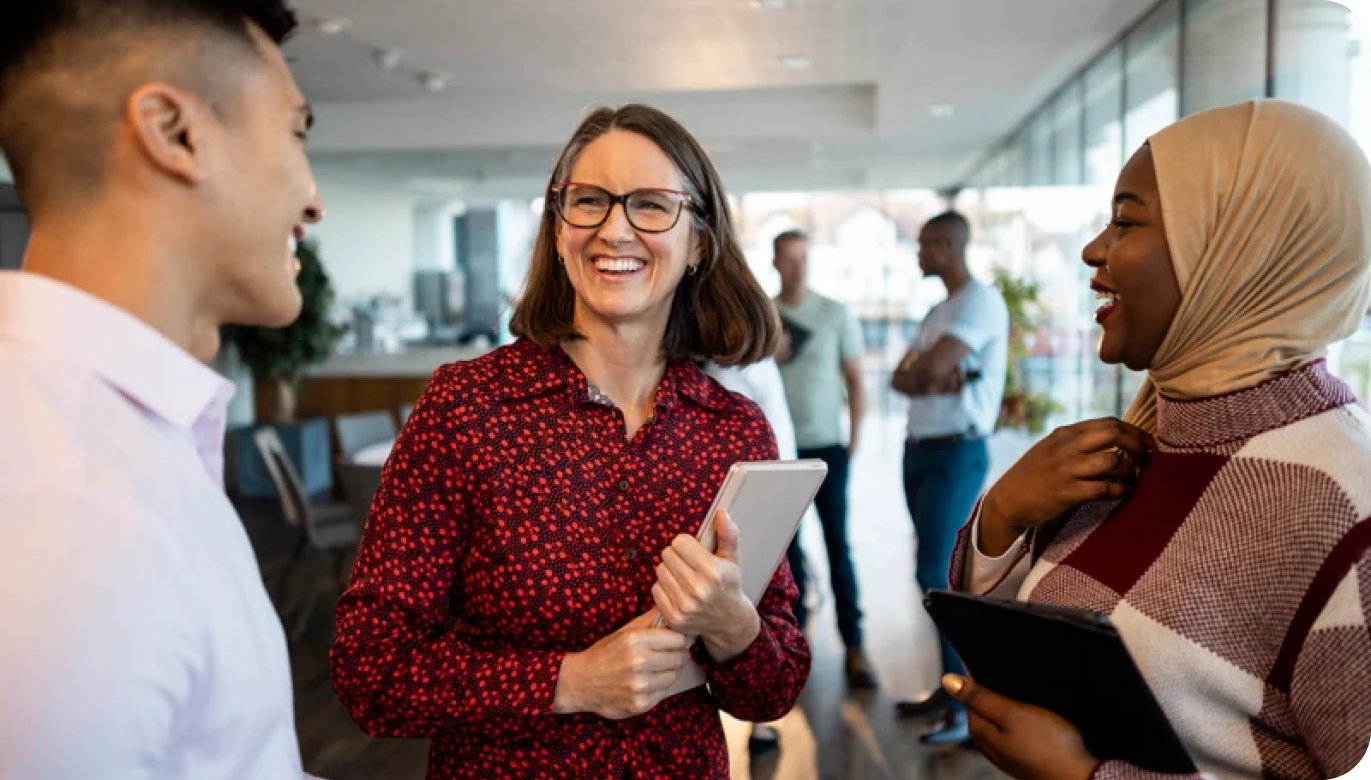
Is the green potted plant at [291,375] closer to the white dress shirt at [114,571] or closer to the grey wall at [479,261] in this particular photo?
the grey wall at [479,261]

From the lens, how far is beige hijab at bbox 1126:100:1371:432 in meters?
1.05

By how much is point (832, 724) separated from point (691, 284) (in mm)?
2978

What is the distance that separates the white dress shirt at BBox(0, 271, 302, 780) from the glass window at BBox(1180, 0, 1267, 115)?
4.08m

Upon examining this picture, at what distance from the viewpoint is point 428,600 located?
1.37 metres

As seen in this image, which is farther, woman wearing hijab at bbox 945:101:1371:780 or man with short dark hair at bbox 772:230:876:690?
man with short dark hair at bbox 772:230:876:690

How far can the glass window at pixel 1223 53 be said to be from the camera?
13.2 feet

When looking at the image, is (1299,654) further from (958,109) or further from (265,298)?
(958,109)

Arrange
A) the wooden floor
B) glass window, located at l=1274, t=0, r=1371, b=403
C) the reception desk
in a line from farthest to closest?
1. the reception desk
2. the wooden floor
3. glass window, located at l=1274, t=0, r=1371, b=403

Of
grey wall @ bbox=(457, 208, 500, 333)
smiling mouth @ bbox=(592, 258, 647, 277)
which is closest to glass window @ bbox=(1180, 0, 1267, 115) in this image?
smiling mouth @ bbox=(592, 258, 647, 277)

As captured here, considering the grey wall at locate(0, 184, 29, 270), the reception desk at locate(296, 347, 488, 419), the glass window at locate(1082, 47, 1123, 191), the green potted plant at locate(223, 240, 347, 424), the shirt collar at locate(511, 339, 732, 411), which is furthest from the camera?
the reception desk at locate(296, 347, 488, 419)

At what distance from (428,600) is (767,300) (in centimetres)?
68

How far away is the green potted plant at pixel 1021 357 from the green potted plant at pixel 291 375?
17.2ft

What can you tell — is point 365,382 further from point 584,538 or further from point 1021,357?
point 584,538

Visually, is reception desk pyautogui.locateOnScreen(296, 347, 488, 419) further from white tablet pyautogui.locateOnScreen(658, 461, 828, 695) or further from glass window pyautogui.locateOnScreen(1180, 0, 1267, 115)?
white tablet pyautogui.locateOnScreen(658, 461, 828, 695)
